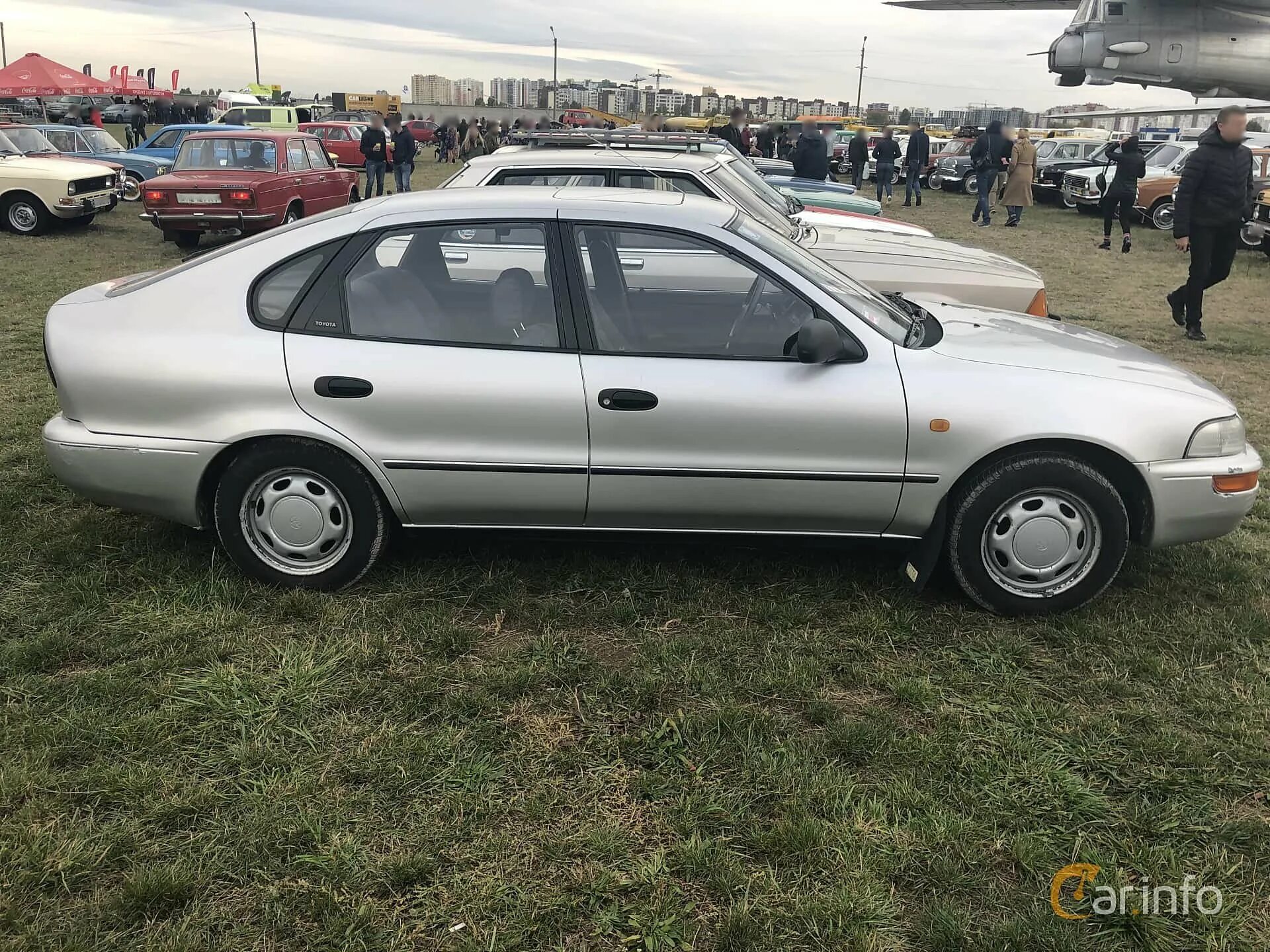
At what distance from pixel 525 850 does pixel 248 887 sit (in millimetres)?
683

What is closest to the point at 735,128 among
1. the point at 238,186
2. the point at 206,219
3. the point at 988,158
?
the point at 988,158

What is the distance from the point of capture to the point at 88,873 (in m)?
2.44

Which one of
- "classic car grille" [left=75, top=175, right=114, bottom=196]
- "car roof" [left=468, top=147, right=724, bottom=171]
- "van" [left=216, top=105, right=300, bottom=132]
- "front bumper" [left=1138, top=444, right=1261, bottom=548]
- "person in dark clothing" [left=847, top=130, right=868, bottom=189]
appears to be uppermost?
"van" [left=216, top=105, right=300, bottom=132]

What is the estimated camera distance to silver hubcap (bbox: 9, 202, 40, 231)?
14.3 metres

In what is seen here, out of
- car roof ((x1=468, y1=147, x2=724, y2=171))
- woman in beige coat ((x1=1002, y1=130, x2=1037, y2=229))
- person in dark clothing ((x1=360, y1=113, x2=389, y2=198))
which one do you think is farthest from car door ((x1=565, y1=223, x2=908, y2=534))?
woman in beige coat ((x1=1002, y1=130, x2=1037, y2=229))

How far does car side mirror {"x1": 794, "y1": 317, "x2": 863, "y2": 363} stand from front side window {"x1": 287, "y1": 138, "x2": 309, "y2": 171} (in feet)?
38.8

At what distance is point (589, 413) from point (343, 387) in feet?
2.99

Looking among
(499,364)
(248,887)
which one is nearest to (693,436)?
(499,364)

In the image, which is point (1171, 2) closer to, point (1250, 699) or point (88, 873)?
point (1250, 699)

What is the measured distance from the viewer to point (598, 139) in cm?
834

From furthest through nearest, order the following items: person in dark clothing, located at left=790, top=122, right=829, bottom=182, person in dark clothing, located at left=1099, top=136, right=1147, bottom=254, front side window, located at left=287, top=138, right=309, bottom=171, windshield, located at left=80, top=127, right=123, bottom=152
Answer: windshield, located at left=80, top=127, right=123, bottom=152, person in dark clothing, located at left=790, top=122, right=829, bottom=182, person in dark clothing, located at left=1099, top=136, right=1147, bottom=254, front side window, located at left=287, top=138, right=309, bottom=171

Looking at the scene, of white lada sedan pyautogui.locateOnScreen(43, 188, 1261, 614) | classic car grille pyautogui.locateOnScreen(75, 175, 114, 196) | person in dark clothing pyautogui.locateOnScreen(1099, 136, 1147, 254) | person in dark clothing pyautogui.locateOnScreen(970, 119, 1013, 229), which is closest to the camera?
white lada sedan pyautogui.locateOnScreen(43, 188, 1261, 614)

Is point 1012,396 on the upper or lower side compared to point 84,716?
upper

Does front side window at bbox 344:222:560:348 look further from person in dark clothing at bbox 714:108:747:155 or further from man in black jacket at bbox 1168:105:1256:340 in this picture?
person in dark clothing at bbox 714:108:747:155
